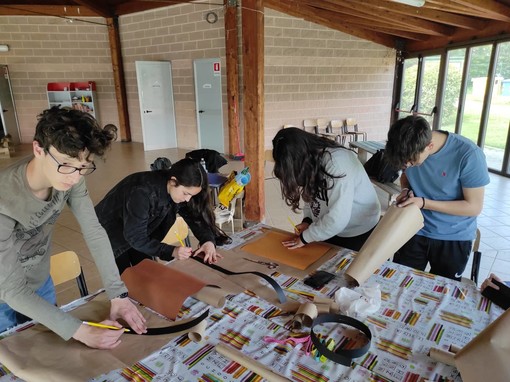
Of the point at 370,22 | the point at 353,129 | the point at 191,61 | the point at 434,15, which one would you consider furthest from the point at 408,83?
the point at 191,61

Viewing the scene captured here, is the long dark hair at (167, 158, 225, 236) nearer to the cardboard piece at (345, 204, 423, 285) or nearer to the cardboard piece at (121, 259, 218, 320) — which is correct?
the cardboard piece at (121, 259, 218, 320)

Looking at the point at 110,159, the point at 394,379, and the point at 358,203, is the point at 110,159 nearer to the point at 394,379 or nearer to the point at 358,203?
the point at 358,203

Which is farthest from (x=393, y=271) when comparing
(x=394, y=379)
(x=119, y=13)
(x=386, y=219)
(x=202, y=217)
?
(x=119, y=13)

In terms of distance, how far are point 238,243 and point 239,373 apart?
0.79 m

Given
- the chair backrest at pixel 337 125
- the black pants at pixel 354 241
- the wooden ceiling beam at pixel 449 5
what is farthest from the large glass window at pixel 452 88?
the black pants at pixel 354 241

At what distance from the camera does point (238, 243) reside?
5.43ft

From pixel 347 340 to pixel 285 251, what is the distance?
0.57m

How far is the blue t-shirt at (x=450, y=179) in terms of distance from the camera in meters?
1.51

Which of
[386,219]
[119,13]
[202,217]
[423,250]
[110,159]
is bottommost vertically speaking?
[110,159]

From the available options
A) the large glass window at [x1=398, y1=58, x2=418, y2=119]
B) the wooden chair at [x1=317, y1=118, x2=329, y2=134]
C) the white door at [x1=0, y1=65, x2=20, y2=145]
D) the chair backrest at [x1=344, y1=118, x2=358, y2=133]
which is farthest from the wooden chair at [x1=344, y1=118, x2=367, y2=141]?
the white door at [x1=0, y1=65, x2=20, y2=145]

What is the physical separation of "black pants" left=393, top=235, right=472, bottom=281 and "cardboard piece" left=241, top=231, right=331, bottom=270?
18.4 inches

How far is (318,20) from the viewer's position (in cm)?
679

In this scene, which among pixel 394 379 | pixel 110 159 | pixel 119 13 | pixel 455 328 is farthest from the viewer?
pixel 119 13

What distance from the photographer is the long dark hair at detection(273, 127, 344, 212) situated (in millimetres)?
1426
